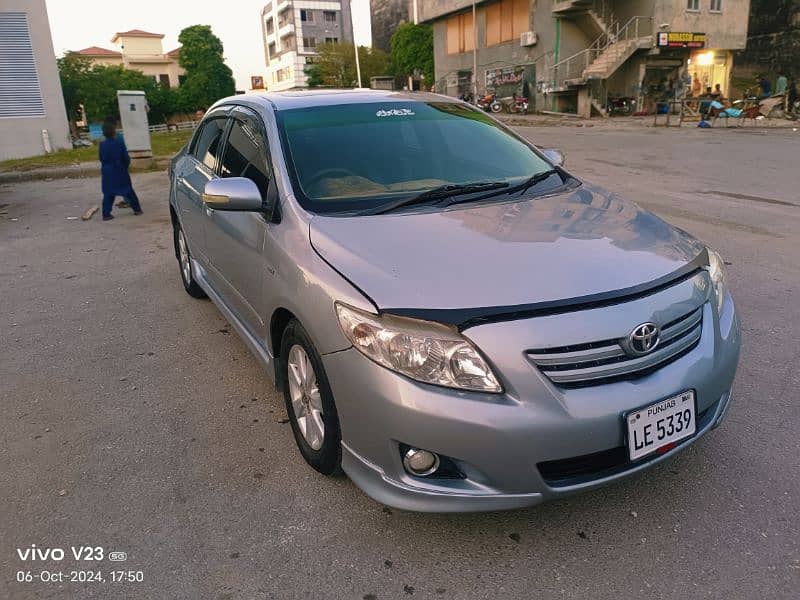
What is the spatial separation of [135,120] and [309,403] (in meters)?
16.6

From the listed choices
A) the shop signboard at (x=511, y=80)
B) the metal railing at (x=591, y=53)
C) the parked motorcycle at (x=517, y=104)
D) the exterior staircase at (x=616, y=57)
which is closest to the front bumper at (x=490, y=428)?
the exterior staircase at (x=616, y=57)

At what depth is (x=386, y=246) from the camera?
2617 millimetres

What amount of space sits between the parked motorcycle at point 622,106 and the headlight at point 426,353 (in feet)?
111

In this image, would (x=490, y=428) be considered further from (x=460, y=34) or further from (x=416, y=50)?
(x=416, y=50)

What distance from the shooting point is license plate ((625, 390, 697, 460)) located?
2.21 metres

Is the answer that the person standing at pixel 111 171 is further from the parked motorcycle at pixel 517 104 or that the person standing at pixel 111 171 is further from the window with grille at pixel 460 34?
the window with grille at pixel 460 34

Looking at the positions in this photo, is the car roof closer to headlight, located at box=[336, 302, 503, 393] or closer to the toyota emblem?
headlight, located at box=[336, 302, 503, 393]

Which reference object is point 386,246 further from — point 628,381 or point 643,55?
point 643,55

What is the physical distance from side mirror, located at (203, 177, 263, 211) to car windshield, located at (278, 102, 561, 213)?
22 cm

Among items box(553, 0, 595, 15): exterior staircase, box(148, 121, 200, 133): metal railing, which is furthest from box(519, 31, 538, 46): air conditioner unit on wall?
box(148, 121, 200, 133): metal railing

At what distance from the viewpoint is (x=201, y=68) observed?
69375 millimetres

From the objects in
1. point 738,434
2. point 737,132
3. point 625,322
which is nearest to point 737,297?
point 738,434

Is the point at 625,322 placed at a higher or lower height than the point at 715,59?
lower

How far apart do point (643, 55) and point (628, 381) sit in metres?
34.5
